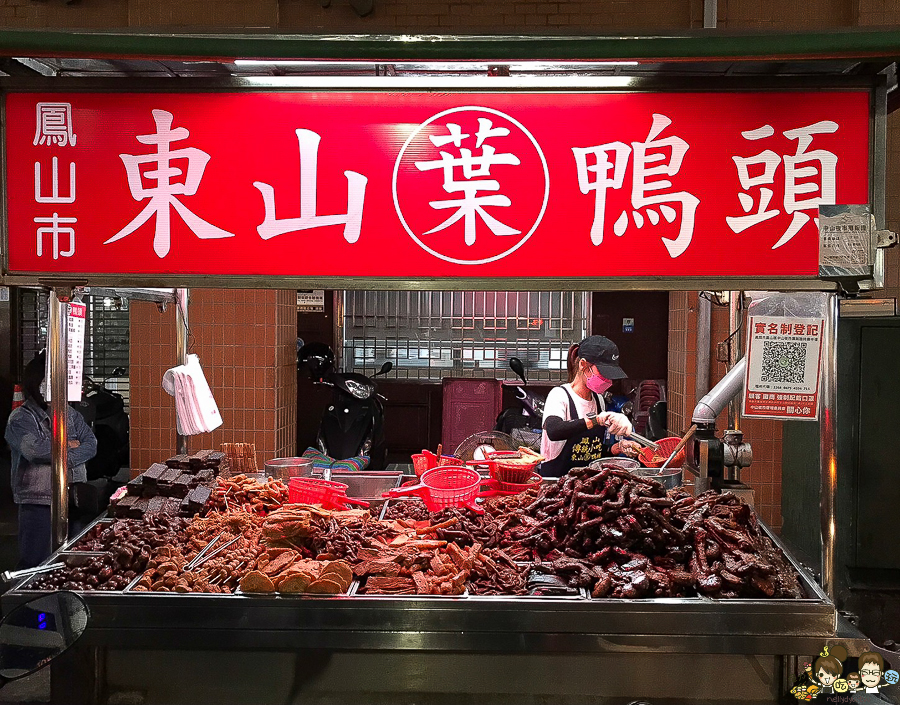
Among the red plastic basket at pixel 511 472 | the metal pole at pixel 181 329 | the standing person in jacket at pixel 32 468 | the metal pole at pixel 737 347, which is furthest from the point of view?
the standing person in jacket at pixel 32 468

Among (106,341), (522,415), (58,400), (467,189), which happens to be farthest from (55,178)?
(522,415)

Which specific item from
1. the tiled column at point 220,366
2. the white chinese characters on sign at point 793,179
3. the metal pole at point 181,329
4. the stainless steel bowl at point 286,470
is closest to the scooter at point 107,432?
the tiled column at point 220,366

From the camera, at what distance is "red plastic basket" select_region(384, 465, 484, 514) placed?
4262mm

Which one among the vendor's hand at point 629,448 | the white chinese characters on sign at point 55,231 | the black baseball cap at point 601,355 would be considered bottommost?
the vendor's hand at point 629,448

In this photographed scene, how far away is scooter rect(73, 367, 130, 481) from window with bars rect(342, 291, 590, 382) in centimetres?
319

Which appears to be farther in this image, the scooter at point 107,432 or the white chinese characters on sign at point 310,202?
the scooter at point 107,432

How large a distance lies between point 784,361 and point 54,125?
2.93 metres

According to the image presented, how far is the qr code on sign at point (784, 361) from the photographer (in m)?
3.00

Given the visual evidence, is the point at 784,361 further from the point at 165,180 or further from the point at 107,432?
the point at 107,432

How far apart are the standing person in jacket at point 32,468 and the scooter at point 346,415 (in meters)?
3.22

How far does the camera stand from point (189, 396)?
476 centimetres

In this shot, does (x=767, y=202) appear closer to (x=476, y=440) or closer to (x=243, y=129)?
(x=243, y=129)

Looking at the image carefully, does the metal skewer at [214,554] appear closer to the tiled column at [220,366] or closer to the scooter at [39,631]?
the scooter at [39,631]

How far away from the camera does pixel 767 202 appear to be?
2.87 meters
